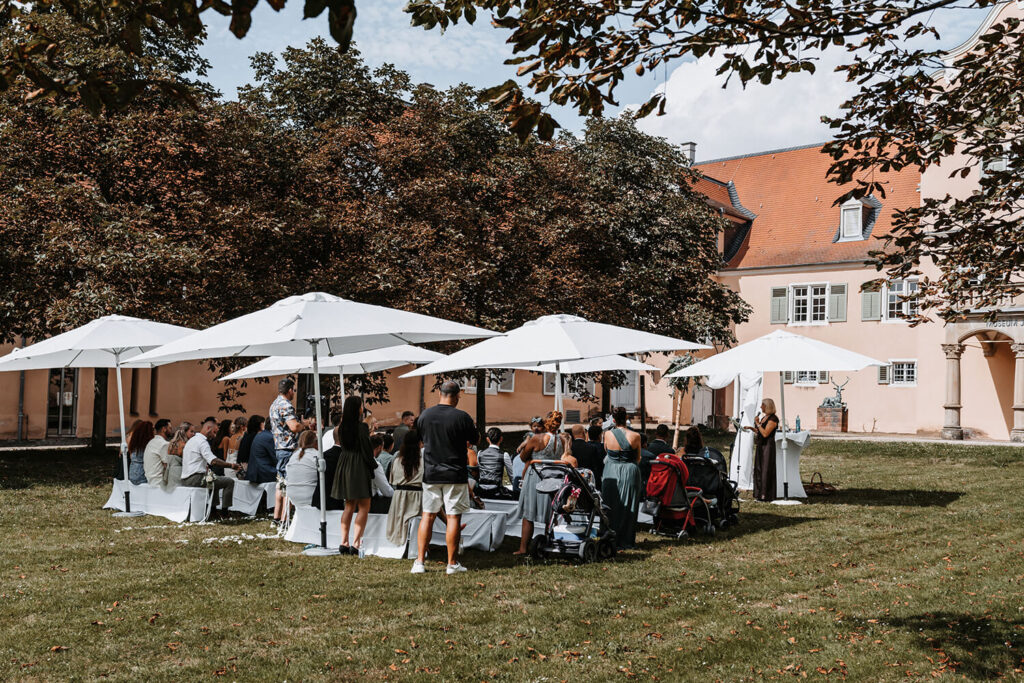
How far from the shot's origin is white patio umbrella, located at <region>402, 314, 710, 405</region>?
11281mm

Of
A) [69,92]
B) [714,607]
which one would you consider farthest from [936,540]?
[69,92]

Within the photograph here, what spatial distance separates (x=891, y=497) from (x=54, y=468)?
15124 millimetres

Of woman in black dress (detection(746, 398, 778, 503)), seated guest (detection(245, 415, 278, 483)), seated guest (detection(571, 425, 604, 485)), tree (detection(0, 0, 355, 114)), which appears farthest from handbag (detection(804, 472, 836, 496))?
tree (detection(0, 0, 355, 114))

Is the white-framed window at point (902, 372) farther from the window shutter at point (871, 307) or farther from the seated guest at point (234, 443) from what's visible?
the seated guest at point (234, 443)

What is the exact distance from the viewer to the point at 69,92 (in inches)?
160

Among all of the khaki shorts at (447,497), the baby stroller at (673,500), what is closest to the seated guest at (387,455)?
the khaki shorts at (447,497)

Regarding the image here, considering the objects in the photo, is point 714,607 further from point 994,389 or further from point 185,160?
point 994,389

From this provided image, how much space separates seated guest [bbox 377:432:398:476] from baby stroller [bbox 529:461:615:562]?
2292mm

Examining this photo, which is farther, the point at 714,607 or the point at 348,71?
the point at 348,71

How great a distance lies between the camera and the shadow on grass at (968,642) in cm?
599

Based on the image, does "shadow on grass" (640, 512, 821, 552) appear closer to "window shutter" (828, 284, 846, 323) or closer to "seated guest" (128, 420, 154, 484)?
"seated guest" (128, 420, 154, 484)

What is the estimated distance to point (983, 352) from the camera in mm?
34031

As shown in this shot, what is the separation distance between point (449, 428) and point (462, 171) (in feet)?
53.3

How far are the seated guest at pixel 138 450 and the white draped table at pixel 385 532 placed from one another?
3.65 meters
